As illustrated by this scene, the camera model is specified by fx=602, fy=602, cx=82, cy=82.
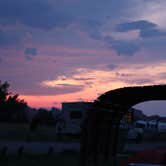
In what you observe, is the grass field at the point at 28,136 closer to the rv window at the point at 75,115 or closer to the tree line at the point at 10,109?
the rv window at the point at 75,115

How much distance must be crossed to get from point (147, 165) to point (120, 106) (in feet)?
7.08

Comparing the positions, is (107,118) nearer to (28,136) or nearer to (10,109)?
(28,136)

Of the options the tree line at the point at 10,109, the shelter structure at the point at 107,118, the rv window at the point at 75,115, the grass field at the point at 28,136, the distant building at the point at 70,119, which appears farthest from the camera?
the tree line at the point at 10,109

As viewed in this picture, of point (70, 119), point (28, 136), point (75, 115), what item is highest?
point (75, 115)

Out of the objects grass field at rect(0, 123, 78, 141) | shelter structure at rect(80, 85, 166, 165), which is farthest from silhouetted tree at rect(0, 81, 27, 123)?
shelter structure at rect(80, 85, 166, 165)

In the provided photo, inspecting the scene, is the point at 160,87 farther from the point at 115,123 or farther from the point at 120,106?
the point at 115,123

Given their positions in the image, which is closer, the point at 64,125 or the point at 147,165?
the point at 147,165

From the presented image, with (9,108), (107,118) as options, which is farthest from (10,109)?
(107,118)

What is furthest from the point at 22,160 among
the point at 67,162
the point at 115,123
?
the point at 115,123

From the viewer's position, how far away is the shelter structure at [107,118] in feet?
28.5

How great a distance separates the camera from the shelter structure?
870 centimetres

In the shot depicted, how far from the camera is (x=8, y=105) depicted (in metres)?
99.2

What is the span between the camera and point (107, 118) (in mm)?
9672

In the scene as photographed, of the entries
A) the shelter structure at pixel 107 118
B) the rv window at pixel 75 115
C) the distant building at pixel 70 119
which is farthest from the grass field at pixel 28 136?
the shelter structure at pixel 107 118
